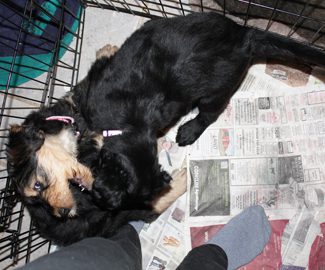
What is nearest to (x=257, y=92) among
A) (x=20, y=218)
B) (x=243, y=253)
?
(x=243, y=253)

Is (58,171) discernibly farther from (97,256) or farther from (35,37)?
(35,37)

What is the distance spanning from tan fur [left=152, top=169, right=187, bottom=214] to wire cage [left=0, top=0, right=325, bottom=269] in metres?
0.55

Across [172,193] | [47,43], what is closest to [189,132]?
[172,193]

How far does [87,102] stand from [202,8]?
67 cm

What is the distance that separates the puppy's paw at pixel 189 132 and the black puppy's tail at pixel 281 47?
0.43 m

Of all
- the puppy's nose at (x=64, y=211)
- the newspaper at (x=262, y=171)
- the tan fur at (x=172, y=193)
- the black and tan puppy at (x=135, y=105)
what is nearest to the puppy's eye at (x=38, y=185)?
the black and tan puppy at (x=135, y=105)

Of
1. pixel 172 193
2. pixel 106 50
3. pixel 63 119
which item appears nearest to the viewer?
pixel 63 119

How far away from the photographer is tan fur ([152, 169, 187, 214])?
1.68 meters

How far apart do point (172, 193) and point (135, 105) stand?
1.68 feet

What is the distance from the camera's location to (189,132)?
68.1 inches

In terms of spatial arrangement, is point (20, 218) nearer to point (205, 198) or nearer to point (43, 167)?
point (43, 167)

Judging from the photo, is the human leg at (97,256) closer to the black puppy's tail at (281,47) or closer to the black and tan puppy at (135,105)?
the black and tan puppy at (135,105)

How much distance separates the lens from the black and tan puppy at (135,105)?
4.31 ft

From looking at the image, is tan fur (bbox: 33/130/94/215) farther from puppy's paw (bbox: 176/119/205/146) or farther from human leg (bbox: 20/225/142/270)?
puppy's paw (bbox: 176/119/205/146)
